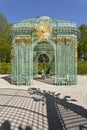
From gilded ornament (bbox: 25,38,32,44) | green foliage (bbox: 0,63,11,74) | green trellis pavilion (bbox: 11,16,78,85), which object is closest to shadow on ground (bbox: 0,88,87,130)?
green trellis pavilion (bbox: 11,16,78,85)

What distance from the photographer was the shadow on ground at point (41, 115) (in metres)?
7.72

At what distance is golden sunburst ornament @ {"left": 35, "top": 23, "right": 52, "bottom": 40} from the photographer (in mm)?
19125

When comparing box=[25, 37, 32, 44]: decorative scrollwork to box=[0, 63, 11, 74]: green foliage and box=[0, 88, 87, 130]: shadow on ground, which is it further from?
box=[0, 63, 11, 74]: green foliage

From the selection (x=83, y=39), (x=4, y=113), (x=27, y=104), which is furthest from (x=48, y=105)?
(x=83, y=39)

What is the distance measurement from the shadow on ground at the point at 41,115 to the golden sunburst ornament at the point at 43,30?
8.15 m

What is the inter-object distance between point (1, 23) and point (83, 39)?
14425 millimetres

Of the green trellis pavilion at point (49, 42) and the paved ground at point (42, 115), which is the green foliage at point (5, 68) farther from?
the paved ground at point (42, 115)

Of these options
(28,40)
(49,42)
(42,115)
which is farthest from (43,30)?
(42,115)

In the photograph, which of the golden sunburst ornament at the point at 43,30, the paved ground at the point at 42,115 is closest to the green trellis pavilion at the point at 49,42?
the golden sunburst ornament at the point at 43,30

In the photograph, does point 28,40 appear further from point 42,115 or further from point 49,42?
point 42,115

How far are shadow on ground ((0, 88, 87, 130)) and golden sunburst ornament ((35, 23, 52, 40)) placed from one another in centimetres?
815

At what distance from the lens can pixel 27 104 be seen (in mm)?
11125

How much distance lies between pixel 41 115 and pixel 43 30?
10.9 metres

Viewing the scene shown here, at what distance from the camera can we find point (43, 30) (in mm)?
19125
